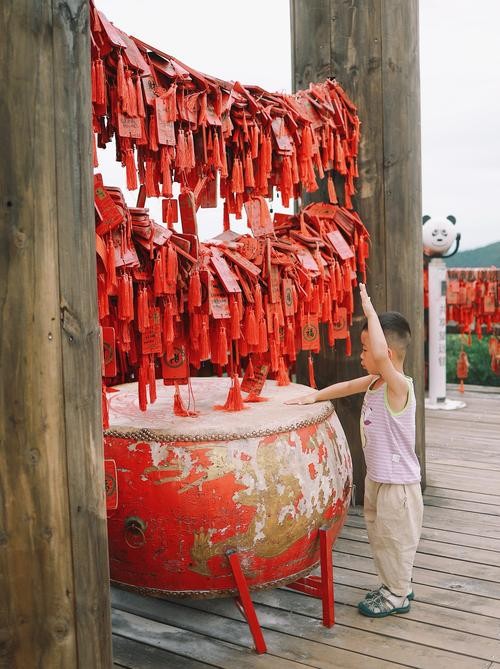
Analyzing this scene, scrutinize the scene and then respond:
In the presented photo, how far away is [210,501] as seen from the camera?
2.27 meters

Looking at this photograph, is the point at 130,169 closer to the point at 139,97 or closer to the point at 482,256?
the point at 139,97

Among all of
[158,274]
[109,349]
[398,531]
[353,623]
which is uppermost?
[158,274]

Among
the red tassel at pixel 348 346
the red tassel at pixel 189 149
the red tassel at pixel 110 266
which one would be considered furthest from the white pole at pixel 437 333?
the red tassel at pixel 110 266

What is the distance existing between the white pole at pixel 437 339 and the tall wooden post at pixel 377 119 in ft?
8.78

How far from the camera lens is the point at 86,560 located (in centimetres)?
168

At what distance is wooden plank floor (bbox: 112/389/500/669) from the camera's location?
2.34 meters

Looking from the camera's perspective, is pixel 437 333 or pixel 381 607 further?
pixel 437 333

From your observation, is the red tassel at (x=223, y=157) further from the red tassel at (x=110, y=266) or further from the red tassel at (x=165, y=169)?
the red tassel at (x=110, y=266)

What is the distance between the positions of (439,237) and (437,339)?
83 centimetres

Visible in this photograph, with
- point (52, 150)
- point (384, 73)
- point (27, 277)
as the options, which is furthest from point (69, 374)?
point (384, 73)

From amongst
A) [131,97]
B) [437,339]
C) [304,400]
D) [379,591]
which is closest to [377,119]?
[304,400]

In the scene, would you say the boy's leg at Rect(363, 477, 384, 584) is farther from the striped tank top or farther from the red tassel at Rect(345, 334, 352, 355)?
the red tassel at Rect(345, 334, 352, 355)

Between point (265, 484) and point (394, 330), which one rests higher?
point (394, 330)

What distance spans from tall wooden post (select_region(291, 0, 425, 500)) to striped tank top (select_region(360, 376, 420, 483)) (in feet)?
3.38
